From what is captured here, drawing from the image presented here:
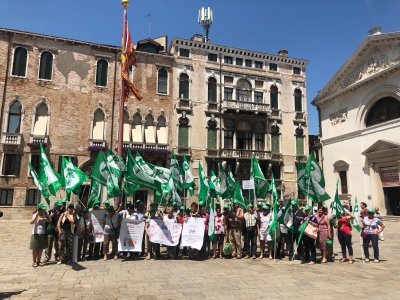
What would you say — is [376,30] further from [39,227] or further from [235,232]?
[39,227]

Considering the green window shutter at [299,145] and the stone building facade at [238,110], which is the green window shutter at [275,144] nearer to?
the stone building facade at [238,110]

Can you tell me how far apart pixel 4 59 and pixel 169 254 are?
2300 cm

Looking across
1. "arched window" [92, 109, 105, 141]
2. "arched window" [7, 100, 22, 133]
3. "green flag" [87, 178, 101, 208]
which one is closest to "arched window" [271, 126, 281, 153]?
"arched window" [92, 109, 105, 141]

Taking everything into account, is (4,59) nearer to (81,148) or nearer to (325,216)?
(81,148)

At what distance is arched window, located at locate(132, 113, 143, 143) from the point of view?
91.0 feet

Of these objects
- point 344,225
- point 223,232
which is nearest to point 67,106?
point 223,232

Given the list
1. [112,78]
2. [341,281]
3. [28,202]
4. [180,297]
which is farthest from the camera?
[112,78]

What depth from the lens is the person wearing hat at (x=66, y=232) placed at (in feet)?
30.2

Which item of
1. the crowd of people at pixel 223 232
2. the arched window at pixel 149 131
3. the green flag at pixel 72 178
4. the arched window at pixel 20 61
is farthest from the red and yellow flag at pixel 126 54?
the arched window at pixel 20 61

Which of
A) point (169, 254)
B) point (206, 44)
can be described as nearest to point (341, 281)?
point (169, 254)

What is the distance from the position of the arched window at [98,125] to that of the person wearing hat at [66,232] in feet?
59.4

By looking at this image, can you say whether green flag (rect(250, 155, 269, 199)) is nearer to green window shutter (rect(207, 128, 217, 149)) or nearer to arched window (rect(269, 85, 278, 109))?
green window shutter (rect(207, 128, 217, 149))

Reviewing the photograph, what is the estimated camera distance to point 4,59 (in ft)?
82.2

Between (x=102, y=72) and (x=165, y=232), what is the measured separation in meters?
21.4
